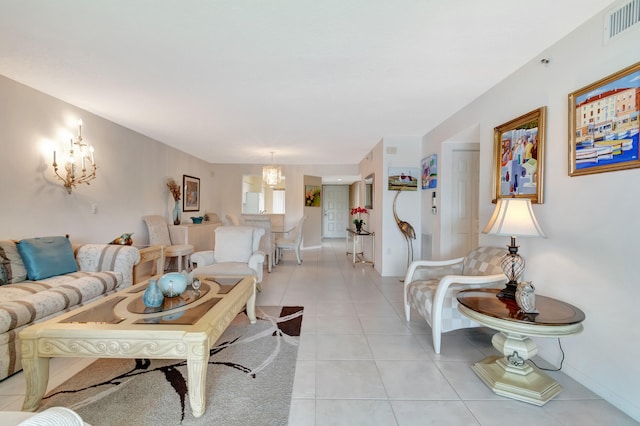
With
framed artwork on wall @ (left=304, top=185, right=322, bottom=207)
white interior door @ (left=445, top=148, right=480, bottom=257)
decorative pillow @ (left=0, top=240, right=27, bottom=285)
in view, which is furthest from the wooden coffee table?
framed artwork on wall @ (left=304, top=185, right=322, bottom=207)

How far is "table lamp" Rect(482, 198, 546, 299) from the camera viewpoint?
204 cm

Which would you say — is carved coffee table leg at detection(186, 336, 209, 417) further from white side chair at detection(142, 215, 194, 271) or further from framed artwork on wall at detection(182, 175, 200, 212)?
framed artwork on wall at detection(182, 175, 200, 212)

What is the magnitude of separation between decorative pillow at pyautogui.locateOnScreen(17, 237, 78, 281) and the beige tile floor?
1.00 m

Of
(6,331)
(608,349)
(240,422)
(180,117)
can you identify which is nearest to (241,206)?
(180,117)

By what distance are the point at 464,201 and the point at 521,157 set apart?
1.74m

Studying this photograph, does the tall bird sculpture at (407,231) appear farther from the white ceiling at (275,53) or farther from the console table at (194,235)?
the console table at (194,235)

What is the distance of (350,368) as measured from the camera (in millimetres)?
2119

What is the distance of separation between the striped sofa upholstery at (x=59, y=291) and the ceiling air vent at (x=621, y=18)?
4.38 metres

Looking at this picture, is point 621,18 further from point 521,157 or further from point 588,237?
point 588,237

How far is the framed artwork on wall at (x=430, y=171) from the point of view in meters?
4.39

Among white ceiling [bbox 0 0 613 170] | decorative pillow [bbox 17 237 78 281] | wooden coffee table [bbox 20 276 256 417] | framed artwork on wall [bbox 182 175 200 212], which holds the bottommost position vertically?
wooden coffee table [bbox 20 276 256 417]

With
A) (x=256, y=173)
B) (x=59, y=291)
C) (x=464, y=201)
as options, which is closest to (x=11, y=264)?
(x=59, y=291)

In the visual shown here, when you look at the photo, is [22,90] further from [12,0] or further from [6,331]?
[6,331]

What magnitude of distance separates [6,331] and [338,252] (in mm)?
6417
